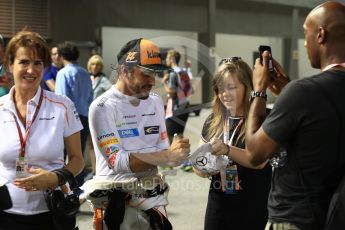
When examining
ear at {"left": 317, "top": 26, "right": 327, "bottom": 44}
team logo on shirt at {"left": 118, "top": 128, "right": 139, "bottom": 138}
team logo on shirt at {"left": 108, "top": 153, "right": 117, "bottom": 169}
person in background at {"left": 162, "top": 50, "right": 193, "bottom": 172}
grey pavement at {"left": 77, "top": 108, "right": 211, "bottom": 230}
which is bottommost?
grey pavement at {"left": 77, "top": 108, "right": 211, "bottom": 230}

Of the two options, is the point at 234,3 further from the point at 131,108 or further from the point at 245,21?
the point at 131,108

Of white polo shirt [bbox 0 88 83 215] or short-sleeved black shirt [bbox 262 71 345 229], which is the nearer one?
short-sleeved black shirt [bbox 262 71 345 229]

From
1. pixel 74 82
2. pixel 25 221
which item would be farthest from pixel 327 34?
pixel 74 82

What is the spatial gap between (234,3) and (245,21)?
1.33 metres

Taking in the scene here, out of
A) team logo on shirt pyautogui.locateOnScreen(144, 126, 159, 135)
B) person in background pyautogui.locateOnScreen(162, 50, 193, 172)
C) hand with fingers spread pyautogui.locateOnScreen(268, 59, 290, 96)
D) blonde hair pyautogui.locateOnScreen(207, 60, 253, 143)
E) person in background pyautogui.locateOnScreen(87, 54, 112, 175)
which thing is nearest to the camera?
hand with fingers spread pyautogui.locateOnScreen(268, 59, 290, 96)

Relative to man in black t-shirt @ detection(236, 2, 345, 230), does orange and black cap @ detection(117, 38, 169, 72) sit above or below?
above

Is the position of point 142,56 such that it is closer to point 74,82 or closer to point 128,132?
point 128,132

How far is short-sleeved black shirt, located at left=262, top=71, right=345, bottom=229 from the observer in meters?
2.28

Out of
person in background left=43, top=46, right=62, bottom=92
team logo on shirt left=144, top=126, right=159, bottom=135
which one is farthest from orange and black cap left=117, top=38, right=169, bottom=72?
person in background left=43, top=46, right=62, bottom=92

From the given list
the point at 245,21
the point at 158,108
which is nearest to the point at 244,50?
the point at 245,21

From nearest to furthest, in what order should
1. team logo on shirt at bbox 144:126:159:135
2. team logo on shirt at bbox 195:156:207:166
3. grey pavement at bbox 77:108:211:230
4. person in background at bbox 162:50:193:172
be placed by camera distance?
team logo on shirt at bbox 144:126:159:135
team logo on shirt at bbox 195:156:207:166
grey pavement at bbox 77:108:211:230
person in background at bbox 162:50:193:172

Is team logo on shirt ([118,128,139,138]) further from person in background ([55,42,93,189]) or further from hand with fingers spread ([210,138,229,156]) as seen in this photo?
person in background ([55,42,93,189])

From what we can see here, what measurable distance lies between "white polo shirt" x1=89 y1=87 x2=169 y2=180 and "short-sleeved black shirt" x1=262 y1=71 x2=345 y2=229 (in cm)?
96

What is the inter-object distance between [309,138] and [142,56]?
1168 mm
